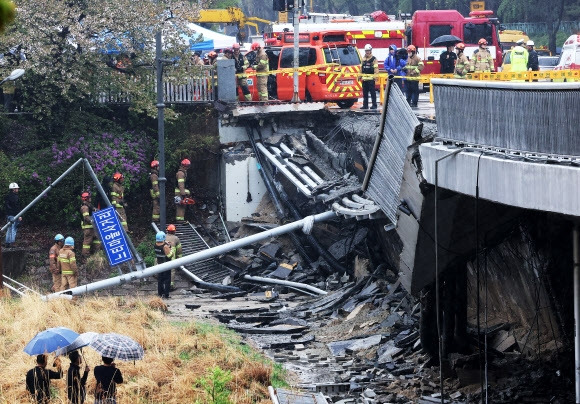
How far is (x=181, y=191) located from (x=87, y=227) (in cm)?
280

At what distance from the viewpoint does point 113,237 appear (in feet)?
61.9

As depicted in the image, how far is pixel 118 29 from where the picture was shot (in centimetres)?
2469

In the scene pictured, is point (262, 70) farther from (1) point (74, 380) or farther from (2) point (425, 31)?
(1) point (74, 380)

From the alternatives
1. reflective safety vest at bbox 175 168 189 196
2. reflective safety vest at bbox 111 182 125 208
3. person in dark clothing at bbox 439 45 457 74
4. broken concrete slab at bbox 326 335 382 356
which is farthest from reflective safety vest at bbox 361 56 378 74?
broken concrete slab at bbox 326 335 382 356

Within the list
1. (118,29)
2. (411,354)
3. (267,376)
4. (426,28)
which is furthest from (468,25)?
(267,376)

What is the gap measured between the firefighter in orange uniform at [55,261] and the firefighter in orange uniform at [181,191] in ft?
13.5

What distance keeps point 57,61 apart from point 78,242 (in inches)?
185

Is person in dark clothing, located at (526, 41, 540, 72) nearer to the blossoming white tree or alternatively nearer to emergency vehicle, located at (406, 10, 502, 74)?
emergency vehicle, located at (406, 10, 502, 74)

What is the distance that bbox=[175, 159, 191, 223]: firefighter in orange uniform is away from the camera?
24328mm

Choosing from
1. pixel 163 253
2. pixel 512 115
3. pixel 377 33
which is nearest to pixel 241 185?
pixel 163 253

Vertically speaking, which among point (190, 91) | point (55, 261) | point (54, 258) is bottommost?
point (55, 261)

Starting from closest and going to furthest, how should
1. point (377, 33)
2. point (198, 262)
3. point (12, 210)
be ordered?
point (12, 210)
point (198, 262)
point (377, 33)

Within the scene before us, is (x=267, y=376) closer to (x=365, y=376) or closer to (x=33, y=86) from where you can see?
(x=365, y=376)

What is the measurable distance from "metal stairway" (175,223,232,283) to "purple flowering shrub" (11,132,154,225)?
5.71 feet
